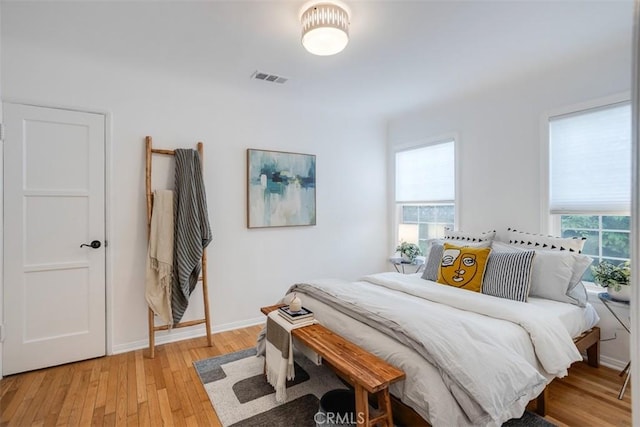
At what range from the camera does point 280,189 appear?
12.3 feet

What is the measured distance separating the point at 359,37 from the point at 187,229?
7.07 feet

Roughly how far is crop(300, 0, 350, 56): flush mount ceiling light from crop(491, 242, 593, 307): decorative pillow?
2.19 m

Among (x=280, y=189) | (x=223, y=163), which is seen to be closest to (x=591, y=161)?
(x=280, y=189)

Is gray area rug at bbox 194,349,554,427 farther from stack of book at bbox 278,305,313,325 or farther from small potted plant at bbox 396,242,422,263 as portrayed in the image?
small potted plant at bbox 396,242,422,263

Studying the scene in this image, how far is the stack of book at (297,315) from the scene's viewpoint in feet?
7.36

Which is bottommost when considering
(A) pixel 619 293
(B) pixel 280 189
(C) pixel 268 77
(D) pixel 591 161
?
(A) pixel 619 293

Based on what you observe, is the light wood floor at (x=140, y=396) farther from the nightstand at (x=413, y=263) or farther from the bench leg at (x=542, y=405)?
the nightstand at (x=413, y=263)

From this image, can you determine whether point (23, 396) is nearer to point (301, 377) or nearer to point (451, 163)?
point (301, 377)

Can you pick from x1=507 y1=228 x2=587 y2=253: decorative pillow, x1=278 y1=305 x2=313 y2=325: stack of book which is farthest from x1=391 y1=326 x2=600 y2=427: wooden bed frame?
x1=278 y1=305 x2=313 y2=325: stack of book

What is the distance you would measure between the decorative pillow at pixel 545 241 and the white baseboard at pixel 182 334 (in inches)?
106

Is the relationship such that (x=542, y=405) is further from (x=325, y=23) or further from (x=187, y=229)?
(x=187, y=229)

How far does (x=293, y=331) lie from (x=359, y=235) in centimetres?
240

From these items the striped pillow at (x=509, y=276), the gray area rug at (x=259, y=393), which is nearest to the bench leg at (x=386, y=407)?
the gray area rug at (x=259, y=393)

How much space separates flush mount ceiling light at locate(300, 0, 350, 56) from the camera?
198 centimetres
